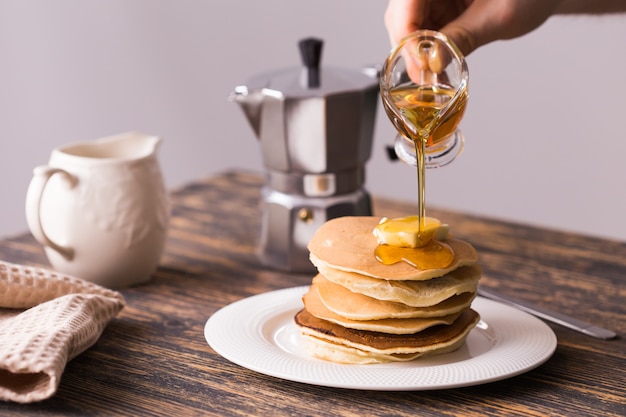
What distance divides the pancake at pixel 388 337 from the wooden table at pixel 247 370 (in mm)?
54

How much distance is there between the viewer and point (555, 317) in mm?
1108

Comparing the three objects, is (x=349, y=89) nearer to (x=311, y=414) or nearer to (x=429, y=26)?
(x=429, y=26)

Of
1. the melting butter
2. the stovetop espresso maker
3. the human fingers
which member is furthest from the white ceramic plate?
the human fingers

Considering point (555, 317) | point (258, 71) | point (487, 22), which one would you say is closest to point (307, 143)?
point (487, 22)

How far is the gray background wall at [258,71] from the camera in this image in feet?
8.84

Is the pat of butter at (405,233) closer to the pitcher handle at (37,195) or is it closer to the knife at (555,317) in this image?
the knife at (555,317)

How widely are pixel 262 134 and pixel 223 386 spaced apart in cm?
53

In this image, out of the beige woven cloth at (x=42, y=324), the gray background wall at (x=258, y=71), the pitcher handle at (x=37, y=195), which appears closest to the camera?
the beige woven cloth at (x=42, y=324)

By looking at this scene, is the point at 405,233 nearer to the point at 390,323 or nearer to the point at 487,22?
the point at 390,323

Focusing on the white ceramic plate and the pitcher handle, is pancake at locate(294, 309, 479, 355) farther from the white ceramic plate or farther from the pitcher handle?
the pitcher handle

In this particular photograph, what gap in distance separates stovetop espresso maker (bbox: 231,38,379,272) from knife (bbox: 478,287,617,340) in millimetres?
273

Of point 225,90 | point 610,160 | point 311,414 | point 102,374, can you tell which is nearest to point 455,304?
point 311,414

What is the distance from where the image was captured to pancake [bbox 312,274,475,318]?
0.91m

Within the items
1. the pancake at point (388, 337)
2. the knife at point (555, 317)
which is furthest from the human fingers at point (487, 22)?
the pancake at point (388, 337)
